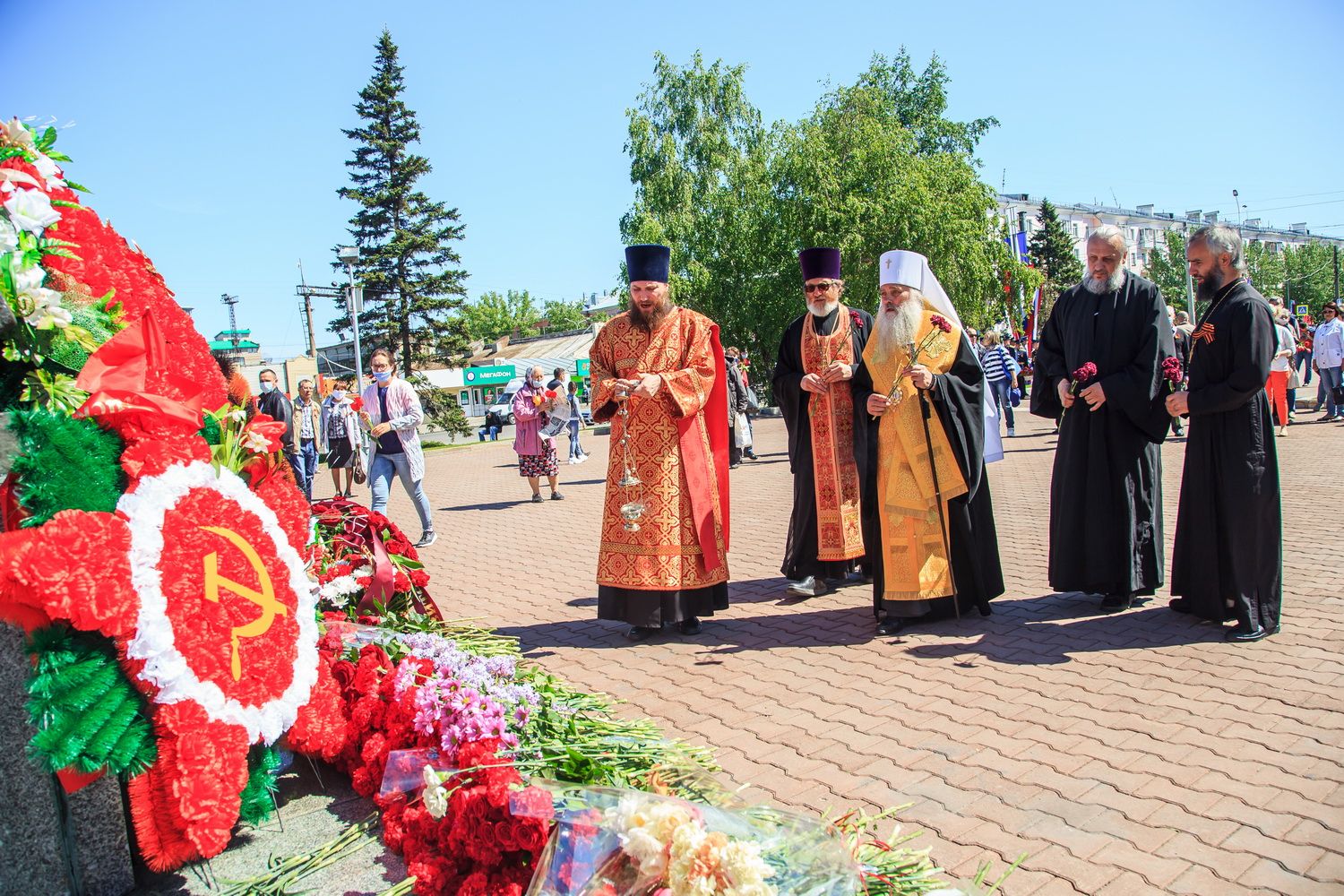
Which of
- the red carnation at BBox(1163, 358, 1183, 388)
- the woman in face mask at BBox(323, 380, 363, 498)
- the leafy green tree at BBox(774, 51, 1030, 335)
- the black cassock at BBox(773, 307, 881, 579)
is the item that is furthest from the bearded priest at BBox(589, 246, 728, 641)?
the leafy green tree at BBox(774, 51, 1030, 335)

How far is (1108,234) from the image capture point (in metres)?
5.77

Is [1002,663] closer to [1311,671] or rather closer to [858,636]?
[858,636]

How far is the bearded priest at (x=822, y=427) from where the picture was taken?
651cm

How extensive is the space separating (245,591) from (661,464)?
3178 millimetres

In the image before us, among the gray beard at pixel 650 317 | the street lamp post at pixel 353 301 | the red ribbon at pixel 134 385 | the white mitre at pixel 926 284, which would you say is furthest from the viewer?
the street lamp post at pixel 353 301

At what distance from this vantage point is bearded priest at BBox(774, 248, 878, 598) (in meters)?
6.51

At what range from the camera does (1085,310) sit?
592cm

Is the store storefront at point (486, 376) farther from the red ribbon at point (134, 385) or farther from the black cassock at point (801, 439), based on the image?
the red ribbon at point (134, 385)

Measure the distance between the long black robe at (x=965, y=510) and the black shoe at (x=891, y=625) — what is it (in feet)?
0.18

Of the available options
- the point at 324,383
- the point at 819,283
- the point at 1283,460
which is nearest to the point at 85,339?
the point at 819,283

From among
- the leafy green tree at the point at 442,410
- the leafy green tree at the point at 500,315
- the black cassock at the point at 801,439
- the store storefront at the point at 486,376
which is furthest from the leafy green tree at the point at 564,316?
the black cassock at the point at 801,439

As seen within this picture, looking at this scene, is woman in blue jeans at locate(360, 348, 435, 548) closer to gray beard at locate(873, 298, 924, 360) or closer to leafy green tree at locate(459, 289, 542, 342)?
gray beard at locate(873, 298, 924, 360)

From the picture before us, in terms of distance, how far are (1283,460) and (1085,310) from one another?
27.1ft

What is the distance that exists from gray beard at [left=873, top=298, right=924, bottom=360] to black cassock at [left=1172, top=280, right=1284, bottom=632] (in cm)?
149
